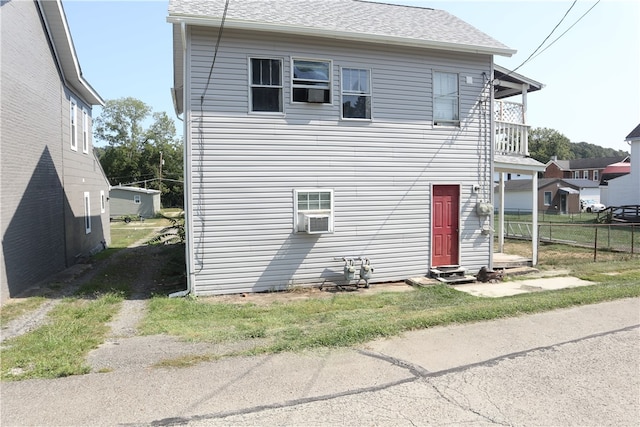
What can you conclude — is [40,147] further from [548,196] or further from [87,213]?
[548,196]

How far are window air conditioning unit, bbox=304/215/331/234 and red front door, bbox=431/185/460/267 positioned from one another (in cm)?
303

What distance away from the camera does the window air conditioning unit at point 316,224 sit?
9.14 m

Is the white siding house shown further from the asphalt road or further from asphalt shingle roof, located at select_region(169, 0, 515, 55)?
the asphalt road

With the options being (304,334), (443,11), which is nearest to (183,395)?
(304,334)

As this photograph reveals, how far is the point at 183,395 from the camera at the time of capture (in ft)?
13.5

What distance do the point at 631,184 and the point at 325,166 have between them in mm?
31646

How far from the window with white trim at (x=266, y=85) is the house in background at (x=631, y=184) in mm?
30485

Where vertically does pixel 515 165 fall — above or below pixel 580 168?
below

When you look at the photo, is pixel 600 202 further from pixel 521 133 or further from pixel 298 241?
pixel 298 241

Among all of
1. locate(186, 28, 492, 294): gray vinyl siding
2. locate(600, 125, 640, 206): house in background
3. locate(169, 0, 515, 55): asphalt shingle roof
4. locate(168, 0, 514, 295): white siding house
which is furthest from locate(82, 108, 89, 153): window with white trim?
locate(600, 125, 640, 206): house in background

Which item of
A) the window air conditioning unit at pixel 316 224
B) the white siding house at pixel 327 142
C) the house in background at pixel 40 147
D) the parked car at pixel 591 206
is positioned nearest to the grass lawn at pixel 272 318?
the white siding house at pixel 327 142

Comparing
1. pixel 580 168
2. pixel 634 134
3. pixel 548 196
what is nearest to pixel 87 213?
pixel 634 134

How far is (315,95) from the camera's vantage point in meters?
9.45

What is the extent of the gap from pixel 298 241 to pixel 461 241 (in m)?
4.41
